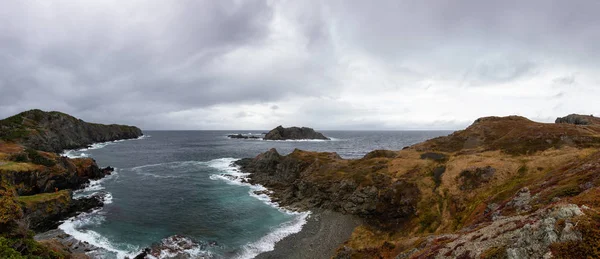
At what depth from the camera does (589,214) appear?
14.3 metres

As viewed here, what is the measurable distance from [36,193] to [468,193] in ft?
281

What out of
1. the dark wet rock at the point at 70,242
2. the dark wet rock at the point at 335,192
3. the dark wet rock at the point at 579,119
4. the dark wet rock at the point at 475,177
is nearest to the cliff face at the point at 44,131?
the dark wet rock at the point at 70,242

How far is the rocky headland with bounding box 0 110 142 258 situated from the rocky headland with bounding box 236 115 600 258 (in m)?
29.4

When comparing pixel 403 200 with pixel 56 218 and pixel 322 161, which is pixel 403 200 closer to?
pixel 322 161

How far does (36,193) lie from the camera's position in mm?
59094

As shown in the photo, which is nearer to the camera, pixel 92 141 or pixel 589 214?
pixel 589 214

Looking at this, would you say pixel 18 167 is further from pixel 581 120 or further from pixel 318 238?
pixel 581 120

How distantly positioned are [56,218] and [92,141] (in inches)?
7177

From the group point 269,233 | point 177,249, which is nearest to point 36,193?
point 177,249

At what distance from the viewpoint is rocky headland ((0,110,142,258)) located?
25.8 m

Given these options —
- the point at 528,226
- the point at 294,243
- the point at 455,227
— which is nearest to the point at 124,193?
the point at 294,243

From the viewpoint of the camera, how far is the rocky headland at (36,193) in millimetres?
25781

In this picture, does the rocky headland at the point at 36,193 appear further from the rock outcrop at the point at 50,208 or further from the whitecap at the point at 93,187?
the whitecap at the point at 93,187

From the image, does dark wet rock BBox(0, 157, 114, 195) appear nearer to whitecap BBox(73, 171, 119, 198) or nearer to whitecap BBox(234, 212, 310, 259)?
whitecap BBox(73, 171, 119, 198)
